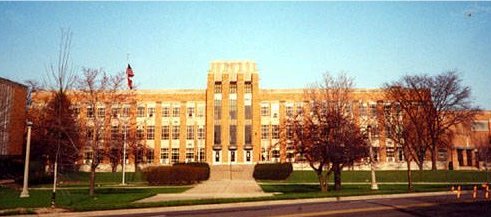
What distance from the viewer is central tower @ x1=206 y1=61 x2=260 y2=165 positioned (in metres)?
60.2

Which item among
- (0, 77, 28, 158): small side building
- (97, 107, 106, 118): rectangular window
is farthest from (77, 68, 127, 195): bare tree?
(0, 77, 28, 158): small side building

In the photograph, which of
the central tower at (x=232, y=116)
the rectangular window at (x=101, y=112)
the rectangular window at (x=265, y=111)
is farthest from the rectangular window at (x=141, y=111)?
the rectangular window at (x=101, y=112)

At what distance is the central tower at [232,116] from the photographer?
2368 inches

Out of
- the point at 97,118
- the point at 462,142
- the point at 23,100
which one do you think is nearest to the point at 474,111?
the point at 462,142

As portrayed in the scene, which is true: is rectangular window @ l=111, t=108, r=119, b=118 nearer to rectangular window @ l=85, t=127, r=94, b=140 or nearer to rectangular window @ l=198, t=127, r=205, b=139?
rectangular window @ l=85, t=127, r=94, b=140

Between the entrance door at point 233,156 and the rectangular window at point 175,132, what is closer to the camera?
the entrance door at point 233,156

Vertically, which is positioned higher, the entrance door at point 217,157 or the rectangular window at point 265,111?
the rectangular window at point 265,111

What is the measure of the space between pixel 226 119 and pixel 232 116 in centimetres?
117

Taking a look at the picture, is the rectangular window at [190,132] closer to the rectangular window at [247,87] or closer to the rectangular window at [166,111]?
the rectangular window at [166,111]

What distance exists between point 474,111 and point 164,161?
45.7 m

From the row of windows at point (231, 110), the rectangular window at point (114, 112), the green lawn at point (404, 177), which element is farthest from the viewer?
the row of windows at point (231, 110)

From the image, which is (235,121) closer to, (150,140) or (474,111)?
(150,140)

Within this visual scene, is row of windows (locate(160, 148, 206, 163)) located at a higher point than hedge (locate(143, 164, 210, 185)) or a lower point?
higher

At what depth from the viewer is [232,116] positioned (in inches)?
2425
